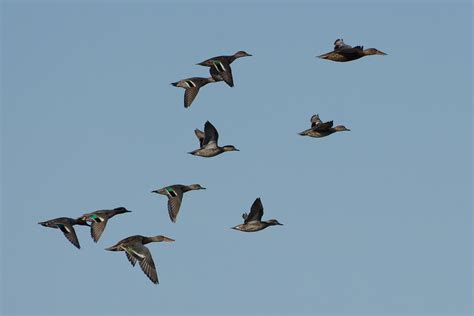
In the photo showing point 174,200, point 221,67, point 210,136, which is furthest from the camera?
point 210,136

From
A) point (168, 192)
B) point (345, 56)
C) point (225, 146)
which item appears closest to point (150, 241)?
point (168, 192)

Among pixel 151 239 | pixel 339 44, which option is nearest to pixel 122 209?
pixel 151 239

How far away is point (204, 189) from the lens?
4359 centimetres

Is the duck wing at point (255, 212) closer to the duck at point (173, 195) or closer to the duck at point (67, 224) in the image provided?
the duck at point (173, 195)

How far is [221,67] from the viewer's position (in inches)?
1654

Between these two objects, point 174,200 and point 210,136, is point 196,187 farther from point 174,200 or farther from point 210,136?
point 174,200

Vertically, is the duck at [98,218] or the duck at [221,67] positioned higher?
the duck at [221,67]

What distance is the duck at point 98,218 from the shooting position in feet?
131

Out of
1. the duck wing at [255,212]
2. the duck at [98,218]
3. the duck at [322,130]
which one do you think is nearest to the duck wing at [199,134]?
the duck at [322,130]

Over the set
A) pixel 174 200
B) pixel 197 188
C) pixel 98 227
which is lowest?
pixel 98 227

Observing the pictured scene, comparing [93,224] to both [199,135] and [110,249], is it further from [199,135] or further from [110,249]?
[199,135]

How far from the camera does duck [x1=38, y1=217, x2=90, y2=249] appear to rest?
134 ft

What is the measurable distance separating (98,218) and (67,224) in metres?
1.17

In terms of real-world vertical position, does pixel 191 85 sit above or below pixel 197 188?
above
